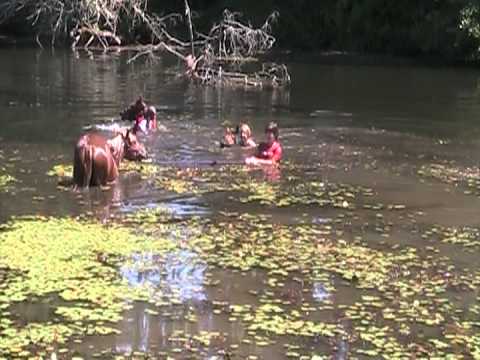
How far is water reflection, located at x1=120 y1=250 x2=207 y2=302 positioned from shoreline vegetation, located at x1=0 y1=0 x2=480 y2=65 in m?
33.1

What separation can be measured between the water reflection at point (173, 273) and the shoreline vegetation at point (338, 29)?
33061 mm

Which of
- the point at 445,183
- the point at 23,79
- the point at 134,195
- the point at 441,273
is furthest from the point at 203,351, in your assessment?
the point at 23,79

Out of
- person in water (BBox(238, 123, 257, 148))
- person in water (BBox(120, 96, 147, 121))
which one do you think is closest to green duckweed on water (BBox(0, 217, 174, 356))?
person in water (BBox(238, 123, 257, 148))

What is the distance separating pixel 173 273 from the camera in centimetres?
1028

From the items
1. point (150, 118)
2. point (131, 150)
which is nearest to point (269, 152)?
point (131, 150)

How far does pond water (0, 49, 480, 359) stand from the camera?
8.69m

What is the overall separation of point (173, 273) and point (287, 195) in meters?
4.91

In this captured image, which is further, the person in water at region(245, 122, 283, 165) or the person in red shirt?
the person in red shirt

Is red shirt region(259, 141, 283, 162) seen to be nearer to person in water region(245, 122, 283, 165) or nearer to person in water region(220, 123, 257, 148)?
person in water region(245, 122, 283, 165)

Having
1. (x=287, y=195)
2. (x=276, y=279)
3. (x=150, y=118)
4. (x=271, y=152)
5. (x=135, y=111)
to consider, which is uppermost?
(x=135, y=111)

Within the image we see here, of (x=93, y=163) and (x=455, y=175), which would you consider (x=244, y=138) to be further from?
(x=93, y=163)

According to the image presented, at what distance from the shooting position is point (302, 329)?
8711 mm

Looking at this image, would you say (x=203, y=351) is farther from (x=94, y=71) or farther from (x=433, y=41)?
(x=433, y=41)

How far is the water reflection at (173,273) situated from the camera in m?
9.69
